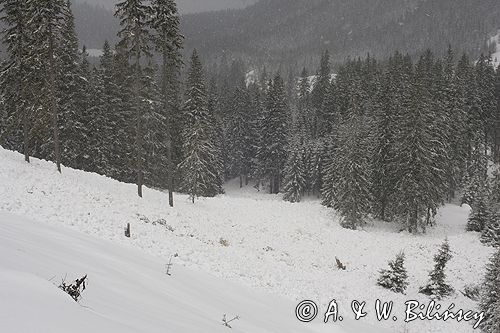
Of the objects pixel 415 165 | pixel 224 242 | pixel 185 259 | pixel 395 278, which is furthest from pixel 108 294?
pixel 415 165

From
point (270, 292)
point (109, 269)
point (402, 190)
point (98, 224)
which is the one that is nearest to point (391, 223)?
point (402, 190)

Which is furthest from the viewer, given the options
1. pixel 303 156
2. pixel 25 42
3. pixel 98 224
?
pixel 303 156

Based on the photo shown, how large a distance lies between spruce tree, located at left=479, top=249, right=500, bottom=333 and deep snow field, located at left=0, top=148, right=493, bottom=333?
1.81m

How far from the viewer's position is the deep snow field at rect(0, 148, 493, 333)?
7.41 meters

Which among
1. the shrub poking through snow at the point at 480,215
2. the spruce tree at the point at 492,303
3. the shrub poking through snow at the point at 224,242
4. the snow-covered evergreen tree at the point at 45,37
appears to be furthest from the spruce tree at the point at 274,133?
the spruce tree at the point at 492,303

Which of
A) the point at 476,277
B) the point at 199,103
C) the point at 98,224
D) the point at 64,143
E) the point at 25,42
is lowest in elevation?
the point at 476,277

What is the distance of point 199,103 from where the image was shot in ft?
134

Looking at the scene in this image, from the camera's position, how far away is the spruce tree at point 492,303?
16.8 m

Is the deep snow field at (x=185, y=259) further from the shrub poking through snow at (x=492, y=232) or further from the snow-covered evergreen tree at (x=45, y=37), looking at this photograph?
the snow-covered evergreen tree at (x=45, y=37)

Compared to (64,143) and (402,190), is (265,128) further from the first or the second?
(64,143)

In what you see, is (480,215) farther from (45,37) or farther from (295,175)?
(45,37)

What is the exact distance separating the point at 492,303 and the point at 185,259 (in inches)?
575

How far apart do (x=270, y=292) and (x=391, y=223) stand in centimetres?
2951

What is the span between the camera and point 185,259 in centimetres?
1844
